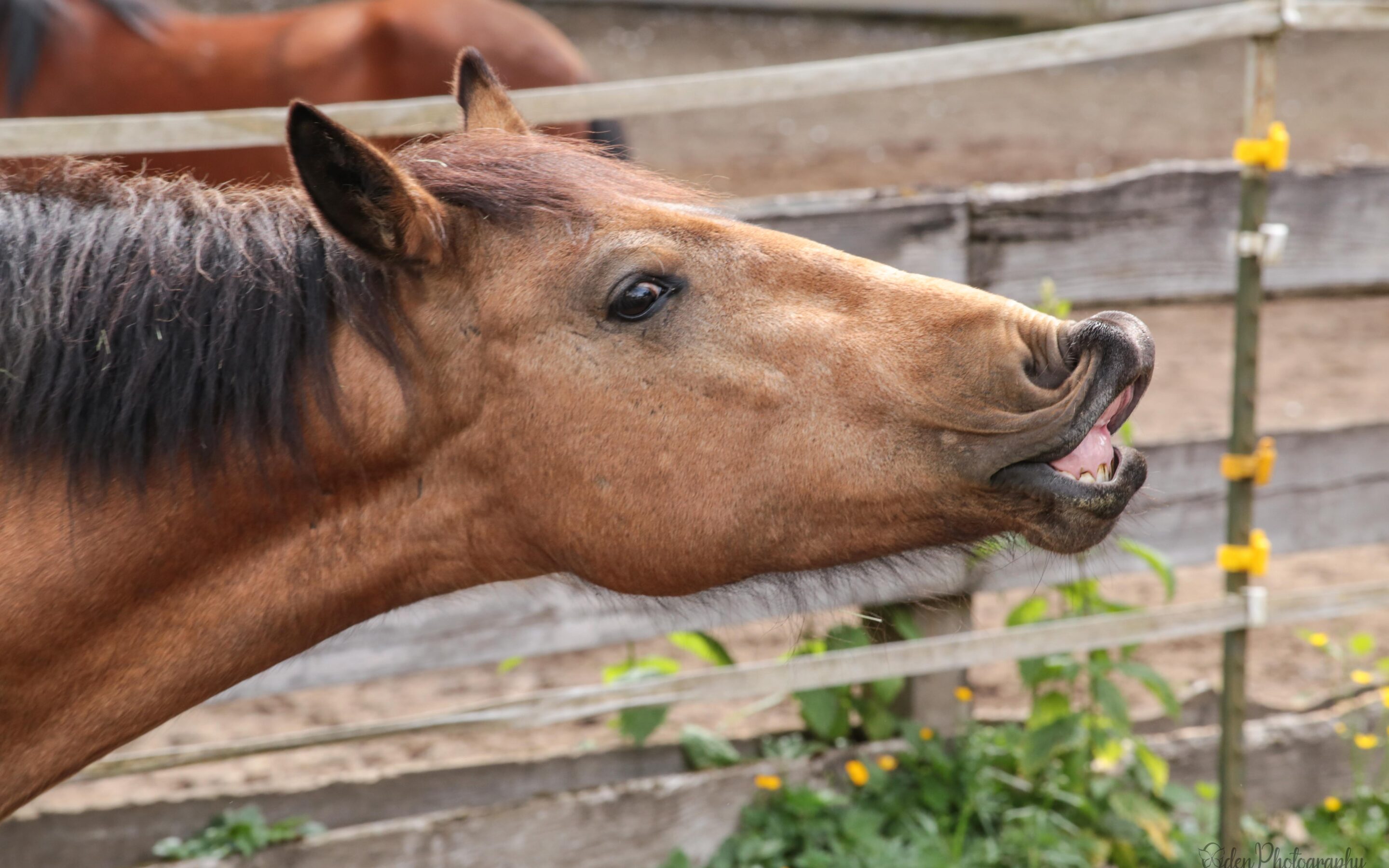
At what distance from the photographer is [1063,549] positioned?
1809 millimetres

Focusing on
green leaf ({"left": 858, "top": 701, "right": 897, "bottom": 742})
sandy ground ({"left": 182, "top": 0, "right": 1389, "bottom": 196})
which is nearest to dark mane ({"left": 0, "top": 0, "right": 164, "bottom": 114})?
sandy ground ({"left": 182, "top": 0, "right": 1389, "bottom": 196})

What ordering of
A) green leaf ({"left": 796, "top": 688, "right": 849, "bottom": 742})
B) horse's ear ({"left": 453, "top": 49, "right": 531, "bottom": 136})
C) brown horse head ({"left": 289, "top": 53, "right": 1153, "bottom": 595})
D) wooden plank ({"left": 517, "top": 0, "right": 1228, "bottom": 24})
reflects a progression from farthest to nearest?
1. wooden plank ({"left": 517, "top": 0, "right": 1228, "bottom": 24})
2. green leaf ({"left": 796, "top": 688, "right": 849, "bottom": 742})
3. horse's ear ({"left": 453, "top": 49, "right": 531, "bottom": 136})
4. brown horse head ({"left": 289, "top": 53, "right": 1153, "bottom": 595})

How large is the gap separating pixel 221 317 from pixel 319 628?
54 centimetres

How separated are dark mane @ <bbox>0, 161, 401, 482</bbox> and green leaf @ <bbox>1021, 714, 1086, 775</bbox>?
2.07 metres

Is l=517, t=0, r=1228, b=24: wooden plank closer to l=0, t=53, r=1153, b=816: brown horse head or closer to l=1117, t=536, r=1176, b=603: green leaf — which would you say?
l=1117, t=536, r=1176, b=603: green leaf

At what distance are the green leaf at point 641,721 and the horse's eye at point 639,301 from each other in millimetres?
1472

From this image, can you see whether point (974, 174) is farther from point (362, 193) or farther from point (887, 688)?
point (362, 193)

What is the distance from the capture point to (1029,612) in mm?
3244

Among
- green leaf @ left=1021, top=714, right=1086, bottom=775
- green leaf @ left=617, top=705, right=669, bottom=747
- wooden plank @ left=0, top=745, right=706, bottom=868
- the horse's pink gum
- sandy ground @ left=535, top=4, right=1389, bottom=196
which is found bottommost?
wooden plank @ left=0, top=745, right=706, bottom=868

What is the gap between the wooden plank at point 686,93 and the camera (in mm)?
2518

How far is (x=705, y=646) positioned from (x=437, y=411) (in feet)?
5.08

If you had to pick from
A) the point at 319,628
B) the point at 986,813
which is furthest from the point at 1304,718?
the point at 319,628

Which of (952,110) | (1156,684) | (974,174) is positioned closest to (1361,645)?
(1156,684)

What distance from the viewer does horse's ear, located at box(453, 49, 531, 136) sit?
2236 mm
